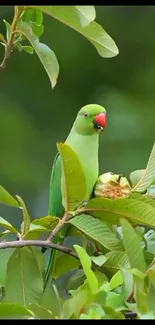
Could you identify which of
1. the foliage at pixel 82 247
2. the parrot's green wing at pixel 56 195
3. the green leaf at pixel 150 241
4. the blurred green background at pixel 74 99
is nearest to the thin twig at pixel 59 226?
the foliage at pixel 82 247

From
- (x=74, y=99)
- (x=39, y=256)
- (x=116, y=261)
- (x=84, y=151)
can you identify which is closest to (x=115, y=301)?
(x=116, y=261)

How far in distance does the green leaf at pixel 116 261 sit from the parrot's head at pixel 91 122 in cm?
41

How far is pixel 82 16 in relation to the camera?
2.62 ft

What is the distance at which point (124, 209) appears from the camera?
908 mm

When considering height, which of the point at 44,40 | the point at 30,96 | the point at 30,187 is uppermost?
the point at 44,40

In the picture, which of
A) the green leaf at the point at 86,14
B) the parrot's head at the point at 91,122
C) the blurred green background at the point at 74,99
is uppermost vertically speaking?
the green leaf at the point at 86,14

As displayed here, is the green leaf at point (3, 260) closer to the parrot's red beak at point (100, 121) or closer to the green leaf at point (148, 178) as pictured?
the green leaf at point (148, 178)

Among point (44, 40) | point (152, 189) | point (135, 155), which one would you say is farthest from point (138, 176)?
point (44, 40)

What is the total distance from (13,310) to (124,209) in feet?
0.63

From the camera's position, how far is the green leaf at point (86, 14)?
0.78 m

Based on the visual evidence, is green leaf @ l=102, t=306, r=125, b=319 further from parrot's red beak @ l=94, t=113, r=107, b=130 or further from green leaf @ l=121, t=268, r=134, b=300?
parrot's red beak @ l=94, t=113, r=107, b=130

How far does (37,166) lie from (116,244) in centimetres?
228

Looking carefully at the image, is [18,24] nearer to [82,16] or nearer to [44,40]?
[82,16]

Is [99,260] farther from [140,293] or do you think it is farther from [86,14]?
[86,14]
